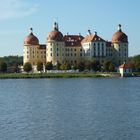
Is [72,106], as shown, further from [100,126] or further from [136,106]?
[100,126]

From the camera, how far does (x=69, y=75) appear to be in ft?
306

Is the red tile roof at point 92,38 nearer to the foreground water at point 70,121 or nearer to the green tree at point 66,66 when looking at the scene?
the green tree at point 66,66

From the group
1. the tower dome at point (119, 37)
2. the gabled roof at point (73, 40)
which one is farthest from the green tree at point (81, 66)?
the tower dome at point (119, 37)

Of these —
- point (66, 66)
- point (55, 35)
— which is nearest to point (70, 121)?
point (66, 66)

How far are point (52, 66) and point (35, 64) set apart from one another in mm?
6941

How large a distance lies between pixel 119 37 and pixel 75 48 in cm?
941

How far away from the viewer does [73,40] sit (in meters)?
114

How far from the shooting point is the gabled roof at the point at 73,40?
370ft

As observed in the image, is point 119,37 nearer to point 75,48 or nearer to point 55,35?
point 75,48

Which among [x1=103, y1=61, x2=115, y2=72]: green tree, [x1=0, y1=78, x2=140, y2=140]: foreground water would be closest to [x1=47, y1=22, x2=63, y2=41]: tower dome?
[x1=103, y1=61, x2=115, y2=72]: green tree

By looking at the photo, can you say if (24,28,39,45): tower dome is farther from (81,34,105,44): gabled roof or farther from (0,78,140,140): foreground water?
(0,78,140,140): foreground water

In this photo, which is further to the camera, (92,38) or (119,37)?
(119,37)

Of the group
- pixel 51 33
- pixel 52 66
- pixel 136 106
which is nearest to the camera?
pixel 136 106

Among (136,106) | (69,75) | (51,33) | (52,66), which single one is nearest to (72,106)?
(136,106)
